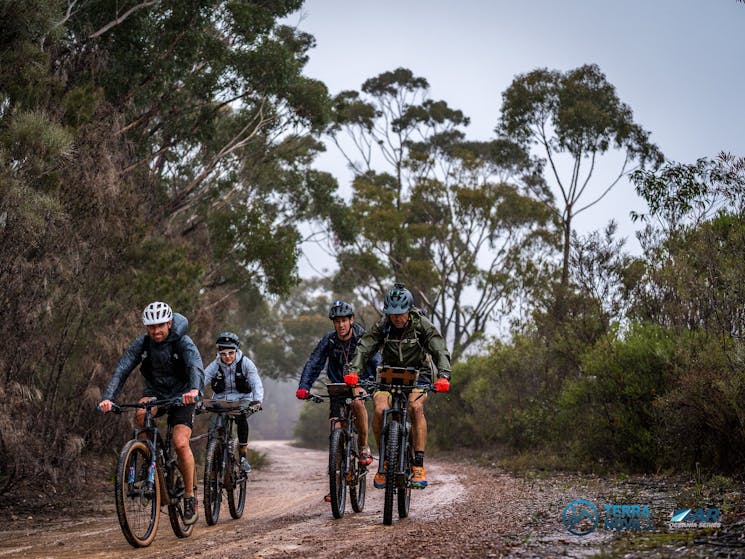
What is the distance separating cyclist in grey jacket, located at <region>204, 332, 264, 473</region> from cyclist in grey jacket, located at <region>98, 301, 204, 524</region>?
169cm

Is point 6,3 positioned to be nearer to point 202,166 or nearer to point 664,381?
point 664,381

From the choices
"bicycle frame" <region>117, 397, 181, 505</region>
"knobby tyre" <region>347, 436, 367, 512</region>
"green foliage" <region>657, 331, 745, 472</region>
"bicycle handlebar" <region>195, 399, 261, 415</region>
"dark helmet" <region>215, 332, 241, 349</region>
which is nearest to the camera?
"bicycle frame" <region>117, 397, 181, 505</region>

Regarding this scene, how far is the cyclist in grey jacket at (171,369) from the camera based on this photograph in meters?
7.43

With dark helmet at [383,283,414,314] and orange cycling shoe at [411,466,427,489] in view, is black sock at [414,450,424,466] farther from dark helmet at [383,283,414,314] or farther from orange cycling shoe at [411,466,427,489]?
dark helmet at [383,283,414,314]

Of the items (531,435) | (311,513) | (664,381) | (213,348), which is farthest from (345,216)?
(311,513)

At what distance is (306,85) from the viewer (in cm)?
2434

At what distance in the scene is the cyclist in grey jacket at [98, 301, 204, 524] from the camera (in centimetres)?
743

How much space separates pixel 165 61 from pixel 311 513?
13596 mm

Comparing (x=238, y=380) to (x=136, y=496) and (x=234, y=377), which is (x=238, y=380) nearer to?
(x=234, y=377)

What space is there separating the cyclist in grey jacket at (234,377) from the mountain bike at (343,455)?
0.90 metres

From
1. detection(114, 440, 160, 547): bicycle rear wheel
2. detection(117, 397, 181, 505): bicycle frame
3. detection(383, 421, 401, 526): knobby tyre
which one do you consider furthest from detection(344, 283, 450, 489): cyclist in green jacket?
detection(114, 440, 160, 547): bicycle rear wheel

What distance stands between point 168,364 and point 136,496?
127cm

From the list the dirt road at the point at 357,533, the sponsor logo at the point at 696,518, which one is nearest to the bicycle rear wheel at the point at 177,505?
the dirt road at the point at 357,533

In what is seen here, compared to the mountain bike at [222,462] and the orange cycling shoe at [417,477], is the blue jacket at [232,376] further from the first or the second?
the orange cycling shoe at [417,477]
